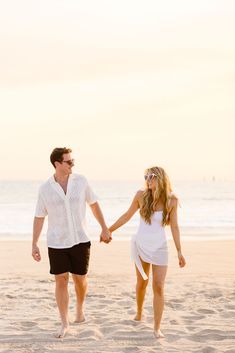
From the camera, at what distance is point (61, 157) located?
6.20 metres

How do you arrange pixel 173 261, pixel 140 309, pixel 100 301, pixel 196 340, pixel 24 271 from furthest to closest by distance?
pixel 173 261, pixel 24 271, pixel 100 301, pixel 140 309, pixel 196 340

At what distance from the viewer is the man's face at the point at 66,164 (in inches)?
245

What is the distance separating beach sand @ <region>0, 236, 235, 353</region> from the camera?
6.04m

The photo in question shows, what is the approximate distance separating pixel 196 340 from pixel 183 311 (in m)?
1.47

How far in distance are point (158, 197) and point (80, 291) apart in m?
1.47

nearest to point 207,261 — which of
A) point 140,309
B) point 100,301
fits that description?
point 100,301

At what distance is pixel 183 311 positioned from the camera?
25.3 feet

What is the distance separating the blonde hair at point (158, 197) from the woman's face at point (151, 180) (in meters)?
0.03

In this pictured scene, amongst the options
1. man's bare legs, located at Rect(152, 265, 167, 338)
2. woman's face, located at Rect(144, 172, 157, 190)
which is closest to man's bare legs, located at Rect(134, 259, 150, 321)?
man's bare legs, located at Rect(152, 265, 167, 338)

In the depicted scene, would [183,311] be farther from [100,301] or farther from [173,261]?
[173,261]

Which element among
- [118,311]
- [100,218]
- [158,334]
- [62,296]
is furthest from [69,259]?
[118,311]

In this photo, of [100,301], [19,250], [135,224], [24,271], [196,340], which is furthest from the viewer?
[135,224]

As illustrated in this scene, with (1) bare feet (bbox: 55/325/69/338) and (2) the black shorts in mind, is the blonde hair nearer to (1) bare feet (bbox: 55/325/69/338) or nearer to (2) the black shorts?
(2) the black shorts

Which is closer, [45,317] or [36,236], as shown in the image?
[36,236]
